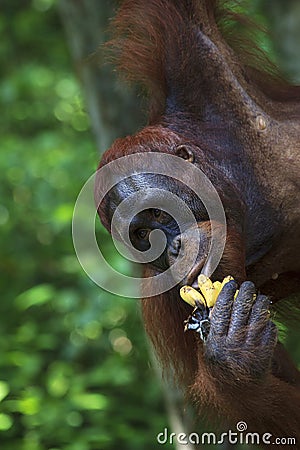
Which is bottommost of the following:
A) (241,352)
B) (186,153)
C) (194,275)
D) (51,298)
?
(241,352)

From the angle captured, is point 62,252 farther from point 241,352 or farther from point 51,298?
point 241,352

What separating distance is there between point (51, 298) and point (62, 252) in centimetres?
124

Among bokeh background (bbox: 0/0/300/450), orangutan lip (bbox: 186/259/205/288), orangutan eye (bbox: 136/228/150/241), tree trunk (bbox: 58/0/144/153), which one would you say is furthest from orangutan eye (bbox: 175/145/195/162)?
tree trunk (bbox: 58/0/144/153)

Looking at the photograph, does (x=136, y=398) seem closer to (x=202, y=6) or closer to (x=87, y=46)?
(x=87, y=46)

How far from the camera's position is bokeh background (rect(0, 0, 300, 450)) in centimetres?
449

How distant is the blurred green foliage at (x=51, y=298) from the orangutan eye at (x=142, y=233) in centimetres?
98

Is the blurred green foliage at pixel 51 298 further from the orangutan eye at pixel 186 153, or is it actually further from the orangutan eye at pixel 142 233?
the orangutan eye at pixel 186 153

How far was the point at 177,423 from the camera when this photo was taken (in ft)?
13.5

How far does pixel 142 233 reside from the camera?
3139 millimetres

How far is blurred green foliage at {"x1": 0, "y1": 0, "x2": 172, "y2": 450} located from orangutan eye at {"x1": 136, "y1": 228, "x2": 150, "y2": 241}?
0.98 m

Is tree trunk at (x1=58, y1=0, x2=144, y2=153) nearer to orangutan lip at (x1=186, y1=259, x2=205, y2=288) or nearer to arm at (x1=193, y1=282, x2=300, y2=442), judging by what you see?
orangutan lip at (x1=186, y1=259, x2=205, y2=288)

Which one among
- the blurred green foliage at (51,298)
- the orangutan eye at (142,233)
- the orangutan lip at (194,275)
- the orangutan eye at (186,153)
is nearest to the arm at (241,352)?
the orangutan lip at (194,275)

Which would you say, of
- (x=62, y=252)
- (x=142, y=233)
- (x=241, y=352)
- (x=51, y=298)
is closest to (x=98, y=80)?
(x=51, y=298)

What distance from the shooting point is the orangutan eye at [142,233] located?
123 inches
